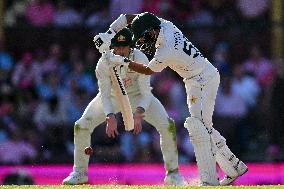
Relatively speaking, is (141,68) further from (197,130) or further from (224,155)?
(224,155)

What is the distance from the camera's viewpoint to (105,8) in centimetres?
1858

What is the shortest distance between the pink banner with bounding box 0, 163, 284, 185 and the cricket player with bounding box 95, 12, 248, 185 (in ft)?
10.2

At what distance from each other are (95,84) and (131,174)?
286 cm

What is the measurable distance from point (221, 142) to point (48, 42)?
7.79 meters

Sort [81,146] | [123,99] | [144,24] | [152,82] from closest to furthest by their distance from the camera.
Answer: [144,24]
[123,99]
[81,146]
[152,82]

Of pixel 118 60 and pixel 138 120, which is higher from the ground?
pixel 118 60

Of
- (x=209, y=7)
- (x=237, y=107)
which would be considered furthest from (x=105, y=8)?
(x=237, y=107)

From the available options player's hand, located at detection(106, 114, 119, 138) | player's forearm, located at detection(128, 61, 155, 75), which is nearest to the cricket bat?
player's hand, located at detection(106, 114, 119, 138)

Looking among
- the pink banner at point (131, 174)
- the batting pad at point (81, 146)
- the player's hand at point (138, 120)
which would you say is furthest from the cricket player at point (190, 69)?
the pink banner at point (131, 174)

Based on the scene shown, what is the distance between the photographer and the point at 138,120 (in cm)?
1138

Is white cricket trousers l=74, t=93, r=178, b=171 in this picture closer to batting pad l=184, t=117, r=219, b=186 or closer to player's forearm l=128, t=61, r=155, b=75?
player's forearm l=128, t=61, r=155, b=75

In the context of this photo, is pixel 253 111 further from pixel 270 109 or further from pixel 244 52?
pixel 244 52

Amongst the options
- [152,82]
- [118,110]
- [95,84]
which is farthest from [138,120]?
[95,84]

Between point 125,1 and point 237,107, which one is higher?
point 125,1
